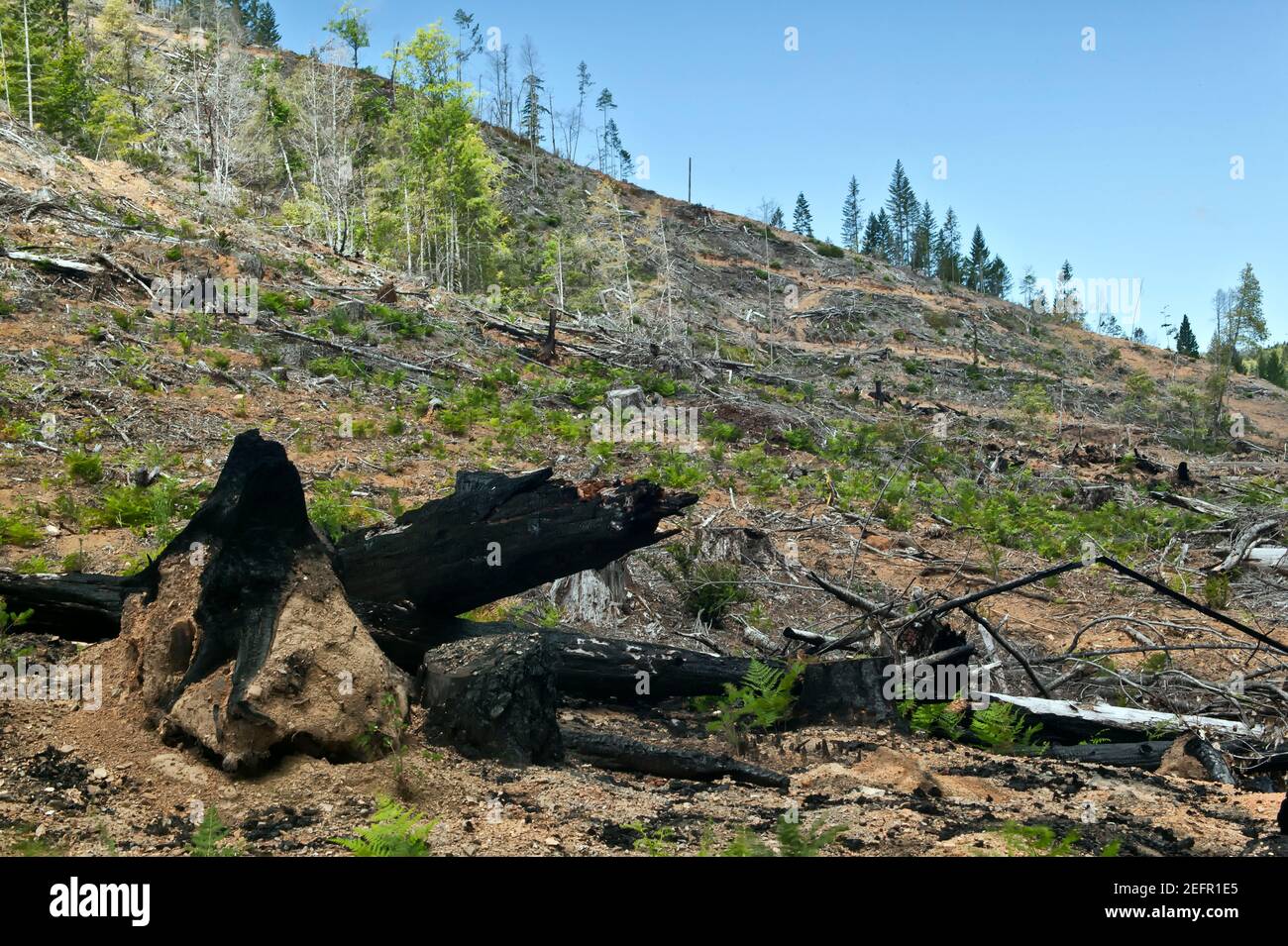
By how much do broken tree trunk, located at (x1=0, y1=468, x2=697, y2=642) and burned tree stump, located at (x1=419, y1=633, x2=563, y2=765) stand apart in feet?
1.97

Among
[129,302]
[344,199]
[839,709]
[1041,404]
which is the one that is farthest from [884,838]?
[344,199]

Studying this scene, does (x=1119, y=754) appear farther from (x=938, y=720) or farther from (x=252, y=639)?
(x=252, y=639)

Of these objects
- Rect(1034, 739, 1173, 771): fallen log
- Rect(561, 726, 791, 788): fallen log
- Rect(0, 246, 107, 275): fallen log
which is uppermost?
Rect(0, 246, 107, 275): fallen log

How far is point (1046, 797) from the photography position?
3771 millimetres

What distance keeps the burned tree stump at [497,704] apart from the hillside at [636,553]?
0.30 ft

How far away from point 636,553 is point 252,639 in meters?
5.47

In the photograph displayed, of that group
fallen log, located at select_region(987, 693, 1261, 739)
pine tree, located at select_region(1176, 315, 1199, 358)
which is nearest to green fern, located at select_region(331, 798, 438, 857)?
fallen log, located at select_region(987, 693, 1261, 739)

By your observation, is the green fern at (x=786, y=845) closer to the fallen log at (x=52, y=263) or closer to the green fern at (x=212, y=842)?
the green fern at (x=212, y=842)

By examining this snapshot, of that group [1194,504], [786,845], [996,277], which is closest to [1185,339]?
[996,277]

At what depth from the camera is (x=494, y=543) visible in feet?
14.8

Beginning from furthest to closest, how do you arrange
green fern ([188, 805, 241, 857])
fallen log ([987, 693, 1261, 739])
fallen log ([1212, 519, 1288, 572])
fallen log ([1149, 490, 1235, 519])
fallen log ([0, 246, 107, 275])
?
fallen log ([1149, 490, 1235, 519]), fallen log ([0, 246, 107, 275]), fallen log ([1212, 519, 1288, 572]), fallen log ([987, 693, 1261, 739]), green fern ([188, 805, 241, 857])

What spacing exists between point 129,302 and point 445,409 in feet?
18.4

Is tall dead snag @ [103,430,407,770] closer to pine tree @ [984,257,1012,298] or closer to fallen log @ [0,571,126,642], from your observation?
fallen log @ [0,571,126,642]

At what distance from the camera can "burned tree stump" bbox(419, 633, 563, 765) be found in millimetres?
3789
